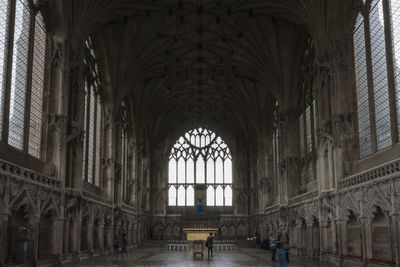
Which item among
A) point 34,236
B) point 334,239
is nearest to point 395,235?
point 334,239

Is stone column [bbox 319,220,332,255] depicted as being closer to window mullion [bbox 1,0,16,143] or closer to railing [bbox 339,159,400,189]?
railing [bbox 339,159,400,189]

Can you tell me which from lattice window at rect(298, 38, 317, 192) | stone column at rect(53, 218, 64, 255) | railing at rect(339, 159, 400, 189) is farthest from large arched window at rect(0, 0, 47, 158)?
lattice window at rect(298, 38, 317, 192)

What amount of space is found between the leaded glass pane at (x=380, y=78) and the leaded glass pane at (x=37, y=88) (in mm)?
14914

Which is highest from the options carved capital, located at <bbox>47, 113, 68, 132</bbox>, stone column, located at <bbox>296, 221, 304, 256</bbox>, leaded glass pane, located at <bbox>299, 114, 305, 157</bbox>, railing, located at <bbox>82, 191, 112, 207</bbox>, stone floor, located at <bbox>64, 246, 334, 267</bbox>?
leaded glass pane, located at <bbox>299, 114, 305, 157</bbox>

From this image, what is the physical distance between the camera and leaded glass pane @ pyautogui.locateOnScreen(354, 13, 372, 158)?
21969 millimetres

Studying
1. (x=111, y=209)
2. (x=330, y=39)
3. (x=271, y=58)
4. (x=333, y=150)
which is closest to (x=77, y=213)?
(x=111, y=209)

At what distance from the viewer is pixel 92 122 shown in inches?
1233

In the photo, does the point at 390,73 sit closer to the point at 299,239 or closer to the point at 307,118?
the point at 307,118

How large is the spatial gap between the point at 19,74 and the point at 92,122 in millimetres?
11965

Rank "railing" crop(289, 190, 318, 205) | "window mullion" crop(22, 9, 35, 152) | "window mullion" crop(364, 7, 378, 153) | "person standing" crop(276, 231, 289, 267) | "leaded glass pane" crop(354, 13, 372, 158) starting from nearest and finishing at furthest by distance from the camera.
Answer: "person standing" crop(276, 231, 289, 267) → "window mullion" crop(22, 9, 35, 152) → "window mullion" crop(364, 7, 378, 153) → "leaded glass pane" crop(354, 13, 372, 158) → "railing" crop(289, 190, 318, 205)

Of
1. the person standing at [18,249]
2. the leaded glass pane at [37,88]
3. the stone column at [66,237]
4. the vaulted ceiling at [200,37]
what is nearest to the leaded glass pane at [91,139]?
the vaulted ceiling at [200,37]

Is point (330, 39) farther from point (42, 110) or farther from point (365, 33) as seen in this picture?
point (42, 110)

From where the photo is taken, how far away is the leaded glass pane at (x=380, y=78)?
1947cm

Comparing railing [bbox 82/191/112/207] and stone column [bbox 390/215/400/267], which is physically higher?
railing [bbox 82/191/112/207]
